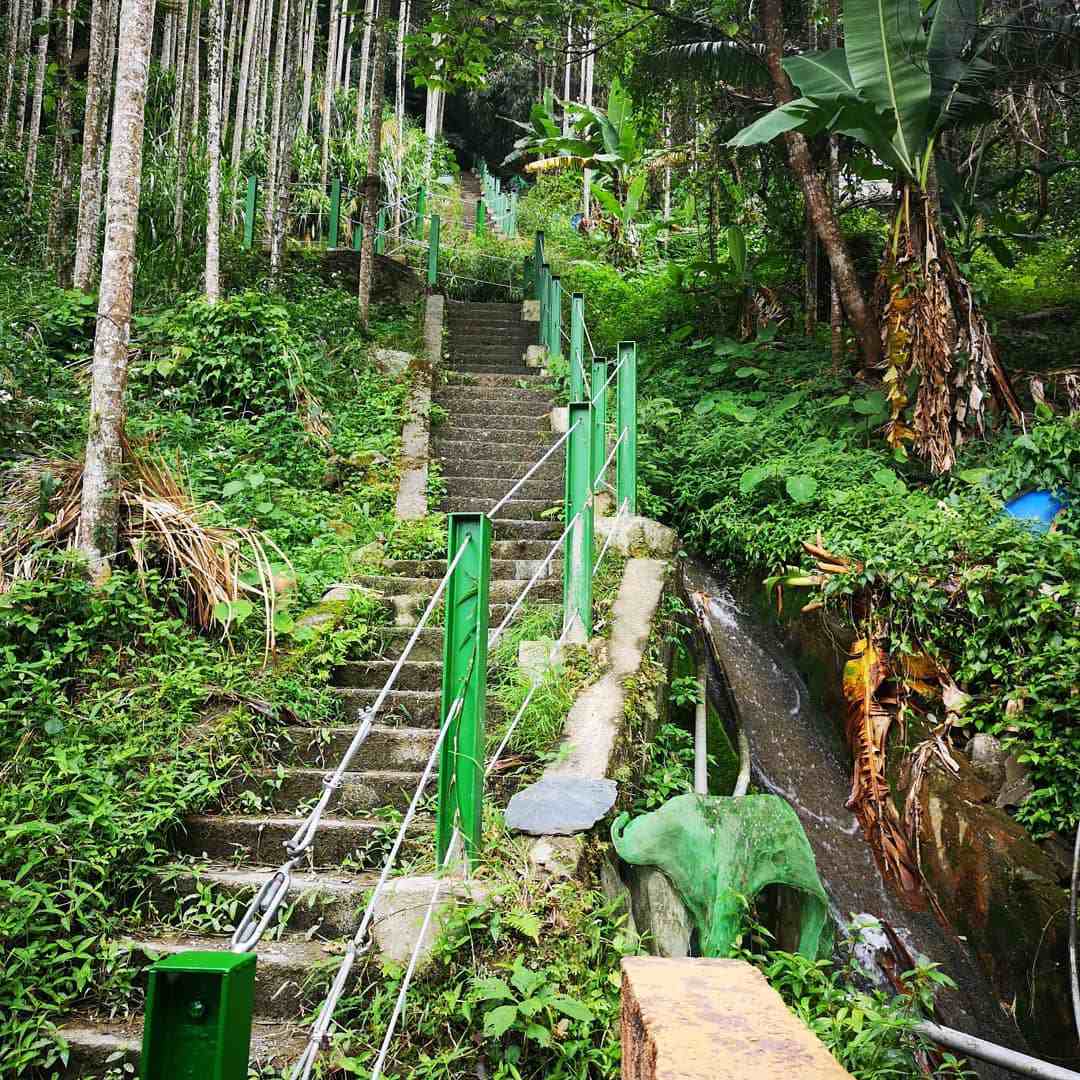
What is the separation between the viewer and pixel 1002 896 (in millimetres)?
4320

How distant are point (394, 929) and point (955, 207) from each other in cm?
790

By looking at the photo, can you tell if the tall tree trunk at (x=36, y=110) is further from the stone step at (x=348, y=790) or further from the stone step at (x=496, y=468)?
the stone step at (x=348, y=790)

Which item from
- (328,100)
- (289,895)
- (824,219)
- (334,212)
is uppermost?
(328,100)

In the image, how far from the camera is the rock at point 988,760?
4617 millimetres

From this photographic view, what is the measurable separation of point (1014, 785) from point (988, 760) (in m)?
0.19

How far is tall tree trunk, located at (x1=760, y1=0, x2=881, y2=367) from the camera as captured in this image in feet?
25.3

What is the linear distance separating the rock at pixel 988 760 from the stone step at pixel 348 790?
2.98 metres

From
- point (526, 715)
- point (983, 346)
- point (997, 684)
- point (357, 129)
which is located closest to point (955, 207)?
point (983, 346)

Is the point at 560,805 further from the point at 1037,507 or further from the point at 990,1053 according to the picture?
the point at 1037,507

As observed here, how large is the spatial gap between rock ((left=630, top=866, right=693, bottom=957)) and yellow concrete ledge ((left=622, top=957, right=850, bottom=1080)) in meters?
1.79

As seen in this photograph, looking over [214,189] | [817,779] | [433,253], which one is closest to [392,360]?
[214,189]

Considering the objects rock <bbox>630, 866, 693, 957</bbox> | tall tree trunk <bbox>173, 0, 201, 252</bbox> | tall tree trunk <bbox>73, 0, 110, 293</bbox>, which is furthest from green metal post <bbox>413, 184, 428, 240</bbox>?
rock <bbox>630, 866, 693, 957</bbox>

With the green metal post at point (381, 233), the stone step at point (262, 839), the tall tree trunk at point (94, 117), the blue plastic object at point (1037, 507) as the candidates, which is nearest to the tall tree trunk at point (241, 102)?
the green metal post at point (381, 233)

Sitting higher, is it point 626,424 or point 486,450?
Result: point 626,424
